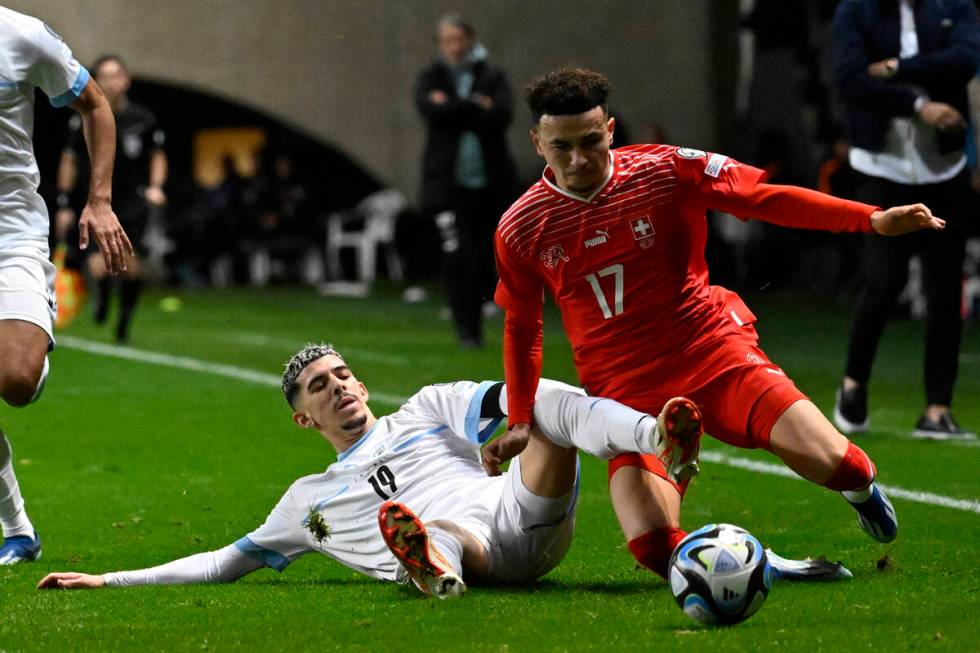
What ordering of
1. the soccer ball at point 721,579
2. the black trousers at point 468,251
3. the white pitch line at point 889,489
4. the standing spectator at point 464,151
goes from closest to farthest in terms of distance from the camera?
the soccer ball at point 721,579, the white pitch line at point 889,489, the black trousers at point 468,251, the standing spectator at point 464,151

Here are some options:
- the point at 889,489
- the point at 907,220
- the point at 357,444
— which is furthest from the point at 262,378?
the point at 907,220

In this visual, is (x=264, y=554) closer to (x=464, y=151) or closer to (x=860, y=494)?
(x=860, y=494)

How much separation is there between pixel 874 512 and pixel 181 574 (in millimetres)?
2193

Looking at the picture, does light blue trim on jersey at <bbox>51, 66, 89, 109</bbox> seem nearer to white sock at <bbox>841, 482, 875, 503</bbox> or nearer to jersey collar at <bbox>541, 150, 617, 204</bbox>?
jersey collar at <bbox>541, 150, 617, 204</bbox>

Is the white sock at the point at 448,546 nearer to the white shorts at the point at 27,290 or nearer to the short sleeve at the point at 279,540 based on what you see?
the short sleeve at the point at 279,540

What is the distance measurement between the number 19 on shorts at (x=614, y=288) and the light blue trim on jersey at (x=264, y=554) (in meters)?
1.30

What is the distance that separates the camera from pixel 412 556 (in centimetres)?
507

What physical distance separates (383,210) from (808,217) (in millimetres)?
20866

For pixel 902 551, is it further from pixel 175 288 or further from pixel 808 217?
pixel 175 288

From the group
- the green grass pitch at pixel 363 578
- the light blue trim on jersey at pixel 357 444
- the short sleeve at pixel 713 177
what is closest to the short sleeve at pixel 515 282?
the short sleeve at pixel 713 177

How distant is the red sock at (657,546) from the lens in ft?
17.6

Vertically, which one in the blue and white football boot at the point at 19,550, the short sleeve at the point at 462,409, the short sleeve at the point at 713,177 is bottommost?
the blue and white football boot at the point at 19,550

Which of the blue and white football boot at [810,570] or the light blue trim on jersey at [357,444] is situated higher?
the light blue trim on jersey at [357,444]

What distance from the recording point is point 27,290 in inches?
236
